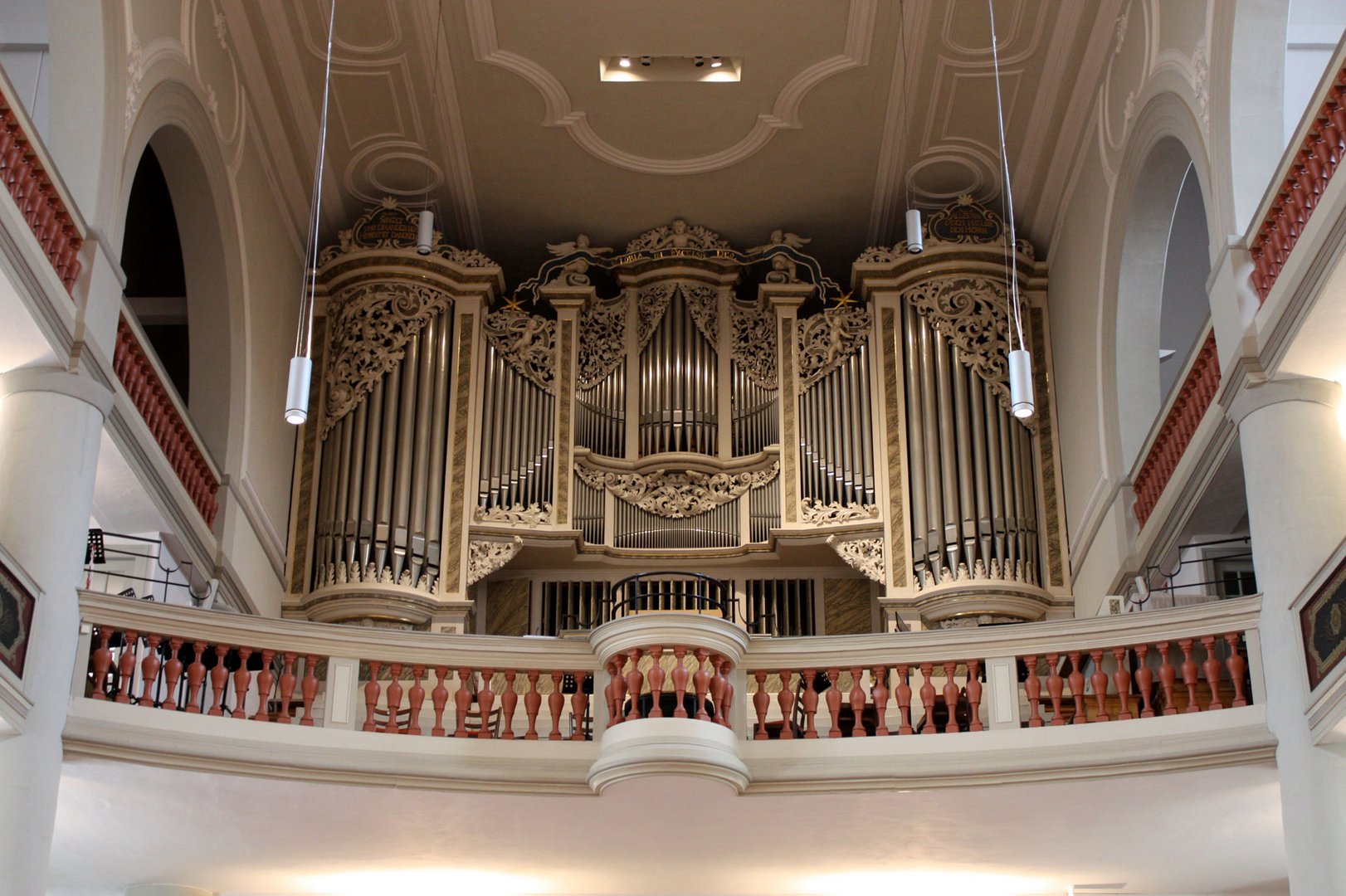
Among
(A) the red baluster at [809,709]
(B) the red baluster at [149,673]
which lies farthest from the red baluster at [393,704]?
(A) the red baluster at [809,709]

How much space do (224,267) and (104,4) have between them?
2662 millimetres

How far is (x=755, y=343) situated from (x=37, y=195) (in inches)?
274

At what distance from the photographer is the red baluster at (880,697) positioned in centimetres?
952

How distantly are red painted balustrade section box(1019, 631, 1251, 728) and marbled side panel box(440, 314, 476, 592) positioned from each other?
16.6ft

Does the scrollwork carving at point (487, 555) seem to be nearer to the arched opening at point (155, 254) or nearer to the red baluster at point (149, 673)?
the arched opening at point (155, 254)

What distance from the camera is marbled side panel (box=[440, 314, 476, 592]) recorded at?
43.0ft

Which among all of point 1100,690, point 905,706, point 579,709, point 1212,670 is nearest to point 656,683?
point 579,709

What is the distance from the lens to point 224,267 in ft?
40.3

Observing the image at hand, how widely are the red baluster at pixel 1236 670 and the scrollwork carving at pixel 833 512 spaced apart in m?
4.42

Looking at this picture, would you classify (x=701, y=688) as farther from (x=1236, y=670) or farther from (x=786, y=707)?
(x=1236, y=670)

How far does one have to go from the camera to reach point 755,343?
14.5 m

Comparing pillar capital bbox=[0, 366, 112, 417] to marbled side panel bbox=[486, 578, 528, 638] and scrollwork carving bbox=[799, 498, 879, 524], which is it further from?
scrollwork carving bbox=[799, 498, 879, 524]

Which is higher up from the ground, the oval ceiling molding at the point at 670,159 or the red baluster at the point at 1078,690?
the oval ceiling molding at the point at 670,159

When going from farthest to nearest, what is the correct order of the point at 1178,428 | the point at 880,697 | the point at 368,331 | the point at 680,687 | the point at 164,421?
1. the point at 368,331
2. the point at 164,421
3. the point at 1178,428
4. the point at 880,697
5. the point at 680,687
